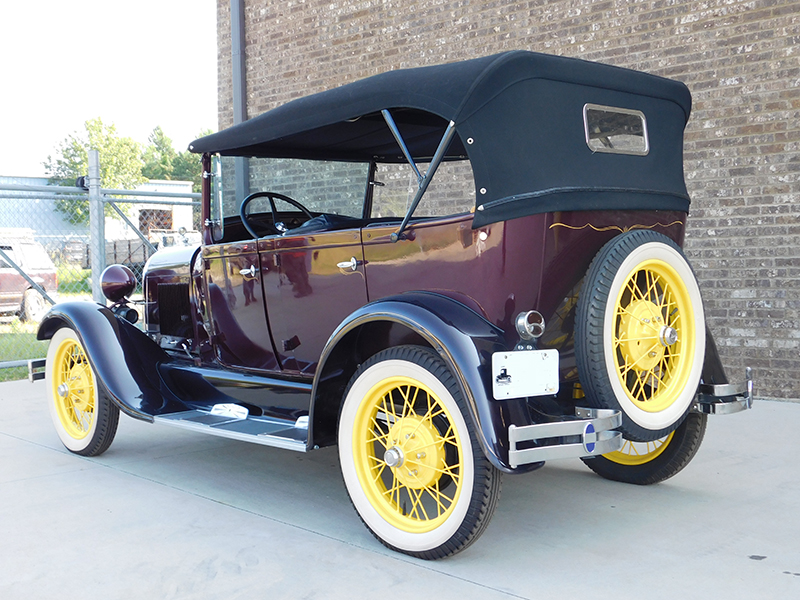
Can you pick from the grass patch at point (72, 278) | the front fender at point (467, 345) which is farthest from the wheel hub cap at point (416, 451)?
the grass patch at point (72, 278)

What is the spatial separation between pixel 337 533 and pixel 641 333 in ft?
4.83

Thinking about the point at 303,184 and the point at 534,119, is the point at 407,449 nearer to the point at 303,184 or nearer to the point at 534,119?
the point at 534,119

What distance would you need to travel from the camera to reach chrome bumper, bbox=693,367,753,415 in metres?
3.30

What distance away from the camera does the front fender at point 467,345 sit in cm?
262

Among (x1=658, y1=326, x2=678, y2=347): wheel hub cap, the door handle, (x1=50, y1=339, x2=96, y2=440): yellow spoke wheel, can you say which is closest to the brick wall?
(x1=658, y1=326, x2=678, y2=347): wheel hub cap

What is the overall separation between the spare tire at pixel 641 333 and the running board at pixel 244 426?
1.25 m

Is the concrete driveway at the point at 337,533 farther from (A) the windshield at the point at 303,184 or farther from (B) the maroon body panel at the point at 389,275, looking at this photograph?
(A) the windshield at the point at 303,184

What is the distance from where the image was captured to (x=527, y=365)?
2.72 m

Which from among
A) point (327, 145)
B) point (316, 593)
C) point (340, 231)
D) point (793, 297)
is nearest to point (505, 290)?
point (340, 231)

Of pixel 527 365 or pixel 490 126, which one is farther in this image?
pixel 490 126

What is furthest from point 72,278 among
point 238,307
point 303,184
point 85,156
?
point 85,156

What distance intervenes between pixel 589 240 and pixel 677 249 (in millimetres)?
367

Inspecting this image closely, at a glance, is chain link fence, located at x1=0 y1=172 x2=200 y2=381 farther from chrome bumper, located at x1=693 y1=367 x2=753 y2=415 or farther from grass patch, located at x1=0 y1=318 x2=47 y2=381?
chrome bumper, located at x1=693 y1=367 x2=753 y2=415

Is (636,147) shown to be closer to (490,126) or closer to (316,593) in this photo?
(490,126)
